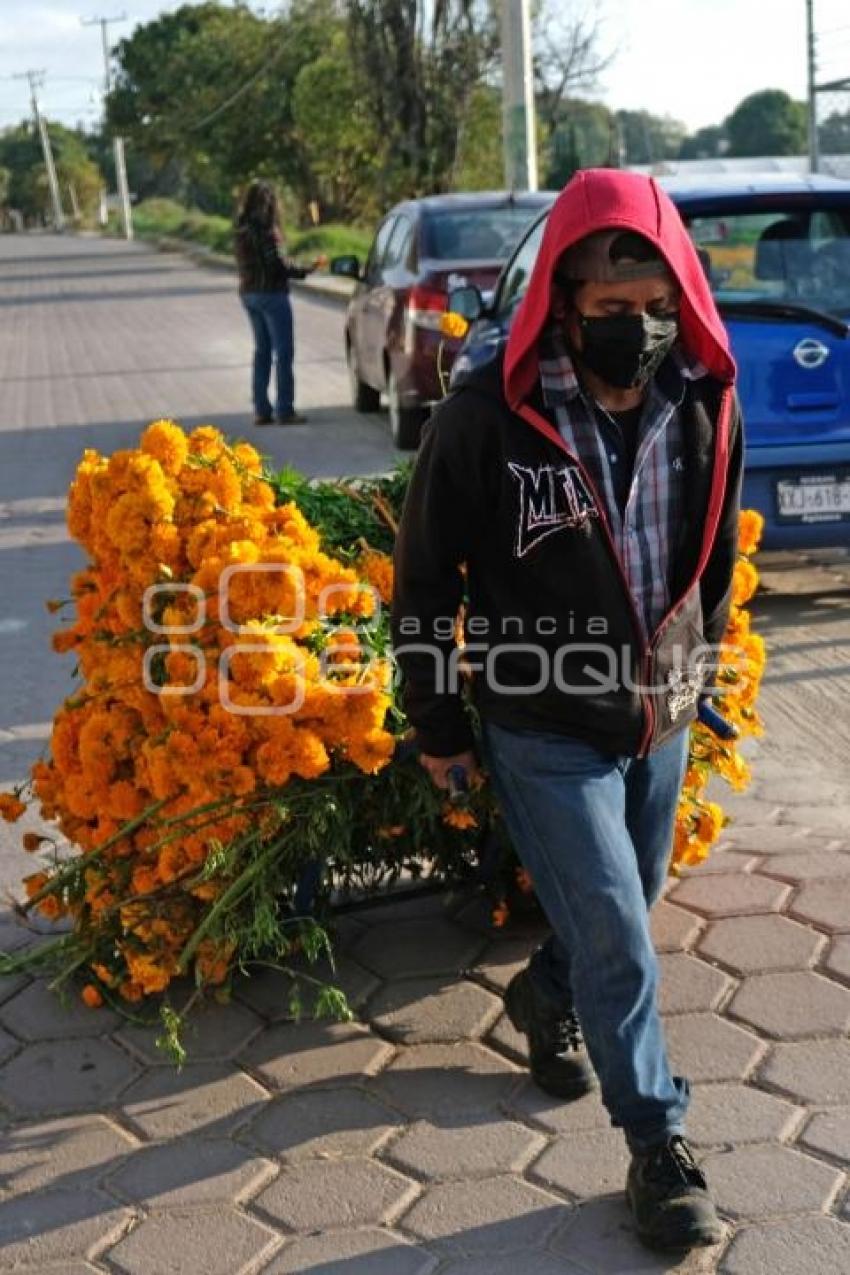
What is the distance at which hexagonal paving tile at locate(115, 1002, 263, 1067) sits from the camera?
3.85 m

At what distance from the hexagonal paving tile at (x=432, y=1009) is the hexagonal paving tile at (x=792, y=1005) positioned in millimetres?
566

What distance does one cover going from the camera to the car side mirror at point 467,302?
8.61 metres

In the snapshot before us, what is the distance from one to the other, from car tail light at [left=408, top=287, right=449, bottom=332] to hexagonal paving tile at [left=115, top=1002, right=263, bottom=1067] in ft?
25.7

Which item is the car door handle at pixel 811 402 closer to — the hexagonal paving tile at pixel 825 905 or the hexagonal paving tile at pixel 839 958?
the hexagonal paving tile at pixel 825 905

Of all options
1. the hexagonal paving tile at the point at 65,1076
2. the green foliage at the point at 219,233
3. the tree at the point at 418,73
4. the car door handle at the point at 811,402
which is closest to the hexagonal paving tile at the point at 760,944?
the hexagonal paving tile at the point at 65,1076

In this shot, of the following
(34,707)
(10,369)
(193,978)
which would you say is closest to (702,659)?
(193,978)

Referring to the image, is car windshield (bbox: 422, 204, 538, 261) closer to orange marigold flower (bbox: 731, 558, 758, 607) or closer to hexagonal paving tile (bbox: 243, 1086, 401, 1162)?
orange marigold flower (bbox: 731, 558, 758, 607)

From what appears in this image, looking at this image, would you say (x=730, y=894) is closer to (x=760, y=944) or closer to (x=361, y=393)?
(x=760, y=944)

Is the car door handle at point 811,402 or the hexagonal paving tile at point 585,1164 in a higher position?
the car door handle at point 811,402

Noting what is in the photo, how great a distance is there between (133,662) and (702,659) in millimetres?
1313

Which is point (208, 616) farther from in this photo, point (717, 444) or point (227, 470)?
point (717, 444)

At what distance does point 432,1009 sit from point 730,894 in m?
0.97

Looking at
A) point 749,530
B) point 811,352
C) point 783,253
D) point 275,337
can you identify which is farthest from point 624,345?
point 275,337

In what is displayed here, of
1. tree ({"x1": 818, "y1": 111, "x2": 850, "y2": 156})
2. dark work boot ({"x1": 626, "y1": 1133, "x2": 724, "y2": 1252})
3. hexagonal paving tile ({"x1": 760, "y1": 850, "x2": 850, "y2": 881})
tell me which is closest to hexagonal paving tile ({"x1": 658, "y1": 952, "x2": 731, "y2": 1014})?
hexagonal paving tile ({"x1": 760, "y1": 850, "x2": 850, "y2": 881})
